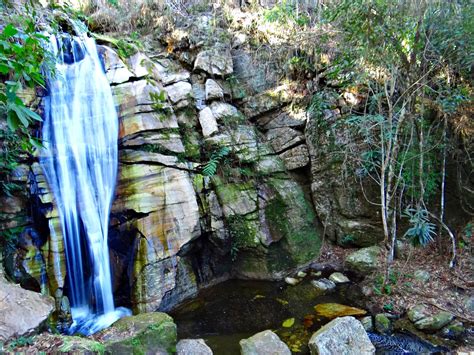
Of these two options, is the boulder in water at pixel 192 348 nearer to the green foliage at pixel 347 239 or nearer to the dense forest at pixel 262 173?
the dense forest at pixel 262 173

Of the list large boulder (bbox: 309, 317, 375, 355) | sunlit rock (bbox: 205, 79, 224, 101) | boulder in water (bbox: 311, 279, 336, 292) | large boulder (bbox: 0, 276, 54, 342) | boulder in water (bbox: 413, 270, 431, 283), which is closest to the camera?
large boulder (bbox: 0, 276, 54, 342)

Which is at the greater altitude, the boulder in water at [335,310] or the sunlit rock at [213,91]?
the sunlit rock at [213,91]

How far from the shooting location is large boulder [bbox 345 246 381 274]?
5902mm

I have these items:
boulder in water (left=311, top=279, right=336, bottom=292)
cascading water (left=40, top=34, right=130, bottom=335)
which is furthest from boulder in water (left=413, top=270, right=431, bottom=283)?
cascading water (left=40, top=34, right=130, bottom=335)

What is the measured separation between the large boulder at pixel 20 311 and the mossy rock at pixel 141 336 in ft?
2.48

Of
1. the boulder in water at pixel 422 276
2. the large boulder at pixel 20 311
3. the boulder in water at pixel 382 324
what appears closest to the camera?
the large boulder at pixel 20 311

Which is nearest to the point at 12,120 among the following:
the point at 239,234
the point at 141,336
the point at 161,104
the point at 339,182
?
the point at 141,336

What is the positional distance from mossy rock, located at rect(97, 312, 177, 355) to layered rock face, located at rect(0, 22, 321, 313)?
1.20 m

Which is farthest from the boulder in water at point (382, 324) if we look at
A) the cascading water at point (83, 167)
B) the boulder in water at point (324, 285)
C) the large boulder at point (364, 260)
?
the cascading water at point (83, 167)

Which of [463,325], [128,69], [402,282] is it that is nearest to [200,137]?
[128,69]

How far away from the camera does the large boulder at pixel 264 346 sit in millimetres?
3850

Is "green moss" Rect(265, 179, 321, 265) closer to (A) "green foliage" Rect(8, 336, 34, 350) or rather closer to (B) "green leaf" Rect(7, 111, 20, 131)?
(A) "green foliage" Rect(8, 336, 34, 350)

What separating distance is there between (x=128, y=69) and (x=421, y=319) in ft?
22.4

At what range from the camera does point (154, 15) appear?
334 inches
